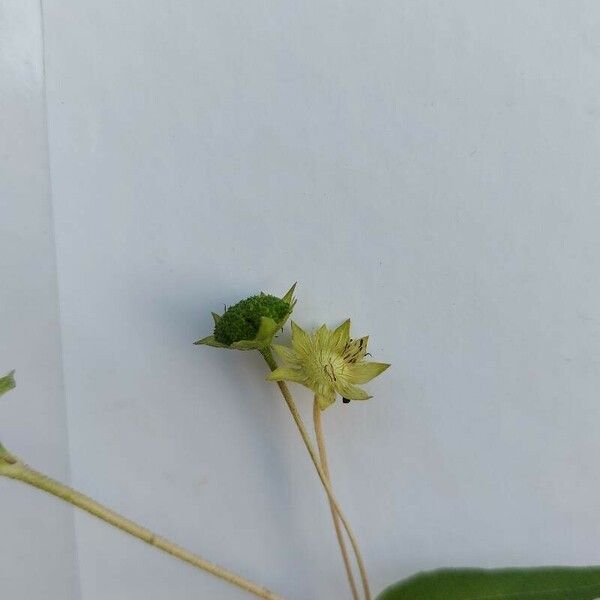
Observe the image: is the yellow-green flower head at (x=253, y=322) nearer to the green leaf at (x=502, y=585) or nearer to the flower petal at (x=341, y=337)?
the flower petal at (x=341, y=337)

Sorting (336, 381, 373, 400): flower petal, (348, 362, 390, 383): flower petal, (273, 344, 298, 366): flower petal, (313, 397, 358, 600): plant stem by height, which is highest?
(273, 344, 298, 366): flower petal

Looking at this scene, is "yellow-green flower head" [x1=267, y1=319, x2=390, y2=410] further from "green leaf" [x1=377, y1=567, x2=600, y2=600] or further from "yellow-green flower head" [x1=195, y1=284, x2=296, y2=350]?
"green leaf" [x1=377, y1=567, x2=600, y2=600]

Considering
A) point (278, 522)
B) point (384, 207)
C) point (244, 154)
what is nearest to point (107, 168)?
point (244, 154)

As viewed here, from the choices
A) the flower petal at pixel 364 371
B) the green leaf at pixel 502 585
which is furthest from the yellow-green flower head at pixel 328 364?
the green leaf at pixel 502 585

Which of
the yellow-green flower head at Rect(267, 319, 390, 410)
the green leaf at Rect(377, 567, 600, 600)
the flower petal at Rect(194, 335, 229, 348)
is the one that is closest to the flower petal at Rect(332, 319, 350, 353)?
the yellow-green flower head at Rect(267, 319, 390, 410)

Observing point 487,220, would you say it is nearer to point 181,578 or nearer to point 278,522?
point 278,522
